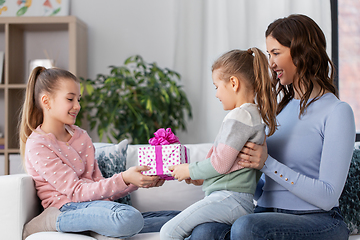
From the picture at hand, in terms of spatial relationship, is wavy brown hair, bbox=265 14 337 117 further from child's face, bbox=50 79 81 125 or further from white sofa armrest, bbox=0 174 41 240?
white sofa armrest, bbox=0 174 41 240

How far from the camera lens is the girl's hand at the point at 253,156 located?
119cm

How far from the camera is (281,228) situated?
1.08 meters

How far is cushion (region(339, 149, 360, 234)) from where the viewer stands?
1619mm

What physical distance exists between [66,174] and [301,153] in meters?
0.89

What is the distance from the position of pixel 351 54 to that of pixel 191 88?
1.29 meters

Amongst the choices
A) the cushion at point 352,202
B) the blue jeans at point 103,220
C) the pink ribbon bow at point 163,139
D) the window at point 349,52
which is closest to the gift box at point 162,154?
the pink ribbon bow at point 163,139

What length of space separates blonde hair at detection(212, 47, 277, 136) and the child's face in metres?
0.64

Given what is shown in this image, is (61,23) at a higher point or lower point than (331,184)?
higher

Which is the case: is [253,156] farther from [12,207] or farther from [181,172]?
[12,207]

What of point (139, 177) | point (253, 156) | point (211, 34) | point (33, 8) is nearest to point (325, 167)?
point (253, 156)

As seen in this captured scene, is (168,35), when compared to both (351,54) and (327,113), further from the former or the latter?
(327,113)

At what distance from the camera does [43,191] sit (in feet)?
4.81

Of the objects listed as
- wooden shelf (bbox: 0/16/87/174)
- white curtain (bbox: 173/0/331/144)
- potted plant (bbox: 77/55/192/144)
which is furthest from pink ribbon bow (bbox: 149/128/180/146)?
wooden shelf (bbox: 0/16/87/174)

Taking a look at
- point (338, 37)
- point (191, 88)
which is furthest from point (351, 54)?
point (191, 88)
